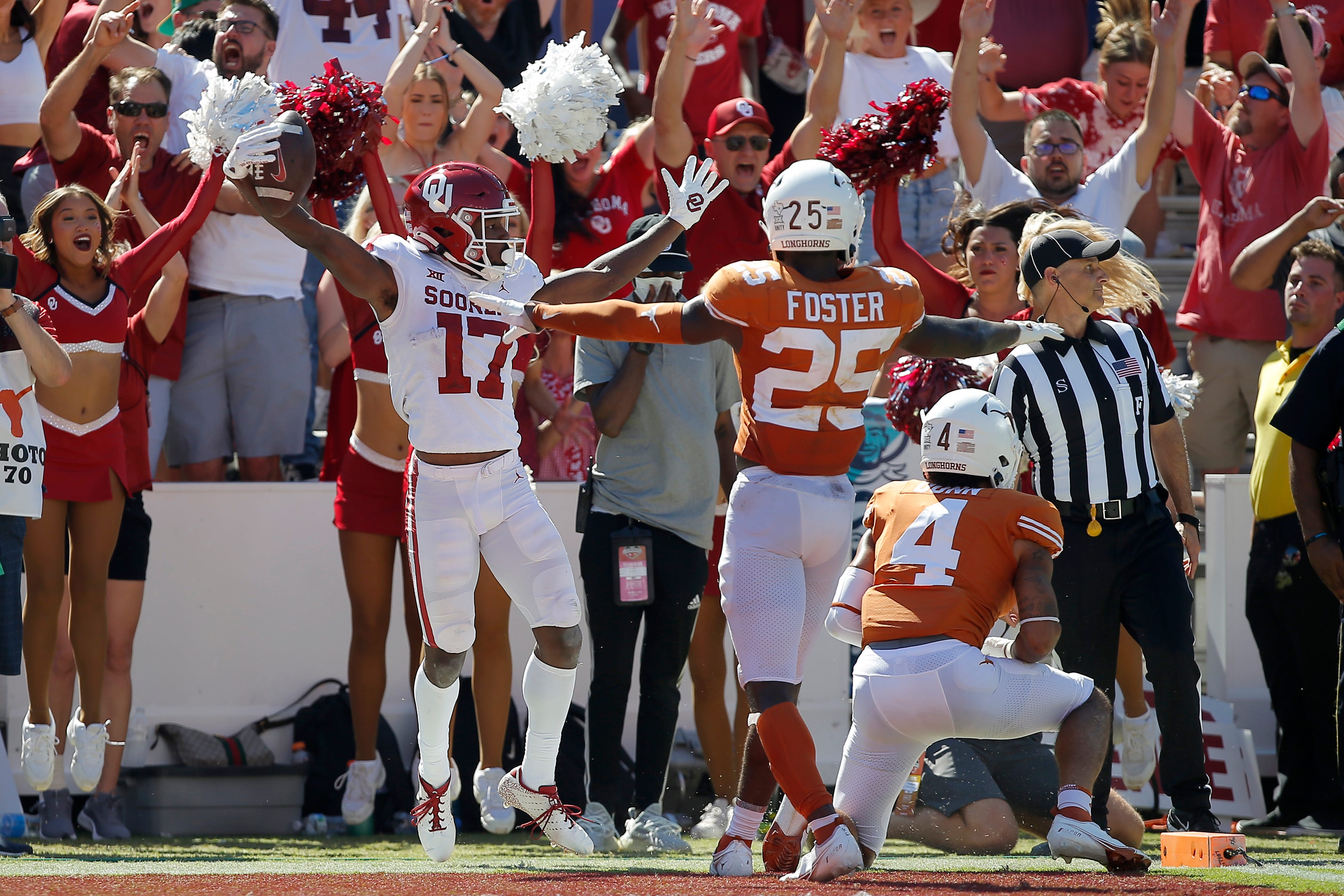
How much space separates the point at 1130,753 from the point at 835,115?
11.3 feet

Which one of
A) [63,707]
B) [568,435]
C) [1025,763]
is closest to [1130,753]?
[1025,763]

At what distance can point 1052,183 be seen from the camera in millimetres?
7730

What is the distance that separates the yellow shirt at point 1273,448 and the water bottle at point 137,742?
17.7ft

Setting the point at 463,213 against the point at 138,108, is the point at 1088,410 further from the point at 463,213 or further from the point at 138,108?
the point at 138,108

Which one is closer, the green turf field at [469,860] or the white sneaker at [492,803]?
the green turf field at [469,860]

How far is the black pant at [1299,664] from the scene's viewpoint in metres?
A: 7.09

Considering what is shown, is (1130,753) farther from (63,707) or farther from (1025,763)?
(63,707)

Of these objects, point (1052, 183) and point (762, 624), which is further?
point (1052, 183)

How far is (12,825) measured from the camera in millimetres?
5953

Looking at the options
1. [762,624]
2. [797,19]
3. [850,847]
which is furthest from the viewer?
[797,19]

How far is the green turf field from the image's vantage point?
16.9 feet

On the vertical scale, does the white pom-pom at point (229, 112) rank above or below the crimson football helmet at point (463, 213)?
above

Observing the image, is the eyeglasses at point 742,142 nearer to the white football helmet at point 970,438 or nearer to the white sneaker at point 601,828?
the white football helmet at point 970,438

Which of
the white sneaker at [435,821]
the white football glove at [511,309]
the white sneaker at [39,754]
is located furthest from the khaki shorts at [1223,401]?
the white sneaker at [39,754]
